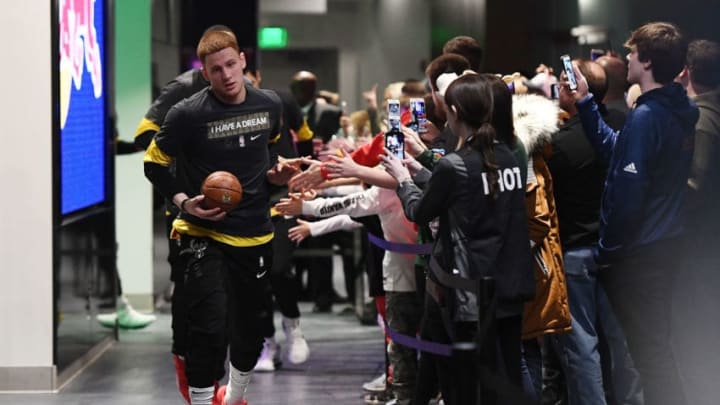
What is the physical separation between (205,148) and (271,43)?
21.6ft

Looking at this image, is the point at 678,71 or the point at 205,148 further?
the point at 205,148

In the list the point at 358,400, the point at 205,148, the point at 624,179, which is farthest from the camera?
the point at 358,400

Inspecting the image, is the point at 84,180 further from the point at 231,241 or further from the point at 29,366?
the point at 231,241

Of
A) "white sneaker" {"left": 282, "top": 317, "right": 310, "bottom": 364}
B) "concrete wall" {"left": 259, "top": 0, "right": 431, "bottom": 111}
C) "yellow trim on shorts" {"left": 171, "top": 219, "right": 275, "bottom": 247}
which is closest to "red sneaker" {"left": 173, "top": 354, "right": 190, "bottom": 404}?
"yellow trim on shorts" {"left": 171, "top": 219, "right": 275, "bottom": 247}

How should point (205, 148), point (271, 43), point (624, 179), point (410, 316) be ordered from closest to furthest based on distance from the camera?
point (624, 179) < point (205, 148) < point (410, 316) < point (271, 43)

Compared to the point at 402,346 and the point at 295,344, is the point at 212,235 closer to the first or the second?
the point at 402,346

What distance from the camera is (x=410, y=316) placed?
6.36 metres

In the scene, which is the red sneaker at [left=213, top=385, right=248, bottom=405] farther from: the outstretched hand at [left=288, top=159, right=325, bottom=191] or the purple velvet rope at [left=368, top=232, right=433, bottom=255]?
the outstretched hand at [left=288, top=159, right=325, bottom=191]

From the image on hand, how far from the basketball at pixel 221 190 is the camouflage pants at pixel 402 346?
1140mm

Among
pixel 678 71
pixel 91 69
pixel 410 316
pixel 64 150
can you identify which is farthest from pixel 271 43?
pixel 678 71

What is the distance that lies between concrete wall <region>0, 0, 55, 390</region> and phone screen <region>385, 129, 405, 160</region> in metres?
2.73

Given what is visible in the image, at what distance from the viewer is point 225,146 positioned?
231 inches

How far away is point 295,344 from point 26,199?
203 cm

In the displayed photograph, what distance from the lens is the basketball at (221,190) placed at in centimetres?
561
